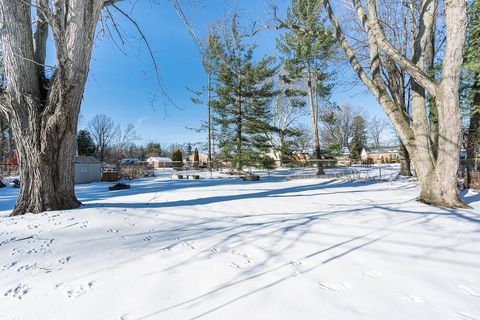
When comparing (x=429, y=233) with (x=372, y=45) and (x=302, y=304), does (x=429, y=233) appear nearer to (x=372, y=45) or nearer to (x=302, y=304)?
(x=302, y=304)

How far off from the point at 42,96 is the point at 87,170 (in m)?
9.26

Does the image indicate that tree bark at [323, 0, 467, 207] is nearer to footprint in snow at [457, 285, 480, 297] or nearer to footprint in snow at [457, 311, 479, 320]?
footprint in snow at [457, 285, 480, 297]

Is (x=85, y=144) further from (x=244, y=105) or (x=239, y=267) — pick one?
(x=239, y=267)

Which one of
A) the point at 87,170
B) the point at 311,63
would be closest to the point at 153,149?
the point at 87,170

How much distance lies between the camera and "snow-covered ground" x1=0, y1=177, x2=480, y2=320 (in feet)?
4.45

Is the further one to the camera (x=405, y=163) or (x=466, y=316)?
(x=405, y=163)

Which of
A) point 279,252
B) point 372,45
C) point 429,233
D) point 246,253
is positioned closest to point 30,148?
point 246,253

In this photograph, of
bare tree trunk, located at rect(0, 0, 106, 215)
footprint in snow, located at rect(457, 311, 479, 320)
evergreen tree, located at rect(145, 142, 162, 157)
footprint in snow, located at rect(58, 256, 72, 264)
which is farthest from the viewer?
evergreen tree, located at rect(145, 142, 162, 157)

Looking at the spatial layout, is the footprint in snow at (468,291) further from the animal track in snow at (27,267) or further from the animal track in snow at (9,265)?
the animal track in snow at (9,265)

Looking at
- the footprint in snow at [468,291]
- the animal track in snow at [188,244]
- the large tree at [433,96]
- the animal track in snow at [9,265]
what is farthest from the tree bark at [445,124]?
the animal track in snow at [9,265]

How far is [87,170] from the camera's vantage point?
11.6 meters

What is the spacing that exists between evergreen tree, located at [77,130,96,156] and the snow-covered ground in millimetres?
36116

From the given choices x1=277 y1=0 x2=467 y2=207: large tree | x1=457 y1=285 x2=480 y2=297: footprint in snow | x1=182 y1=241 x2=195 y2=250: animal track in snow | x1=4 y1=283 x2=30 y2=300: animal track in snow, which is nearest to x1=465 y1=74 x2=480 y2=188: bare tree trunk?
x1=277 y1=0 x2=467 y2=207: large tree

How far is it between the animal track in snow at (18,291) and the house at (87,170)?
1146cm
